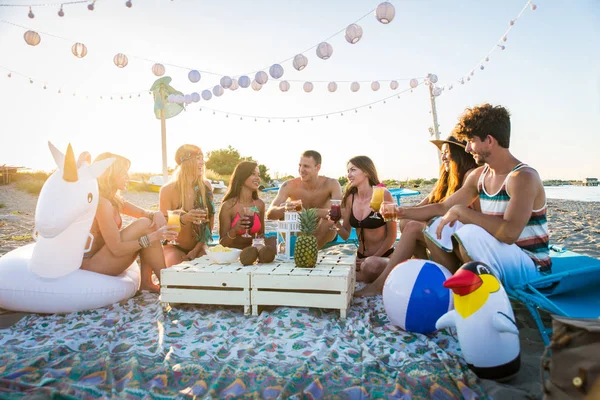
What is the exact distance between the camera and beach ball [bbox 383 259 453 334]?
2895mm

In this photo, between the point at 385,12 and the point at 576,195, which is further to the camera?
the point at 576,195

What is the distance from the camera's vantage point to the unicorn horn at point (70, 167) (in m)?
3.17

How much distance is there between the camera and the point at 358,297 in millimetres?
3893

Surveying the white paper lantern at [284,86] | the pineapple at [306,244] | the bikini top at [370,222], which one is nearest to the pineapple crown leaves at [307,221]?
the pineapple at [306,244]

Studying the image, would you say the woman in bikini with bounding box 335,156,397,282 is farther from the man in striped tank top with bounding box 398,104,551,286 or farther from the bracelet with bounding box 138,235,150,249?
the bracelet with bounding box 138,235,150,249

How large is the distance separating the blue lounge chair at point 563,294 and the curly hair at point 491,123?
100cm

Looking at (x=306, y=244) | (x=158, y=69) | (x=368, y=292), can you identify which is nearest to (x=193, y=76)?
(x=158, y=69)

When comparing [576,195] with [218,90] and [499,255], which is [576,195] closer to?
[218,90]

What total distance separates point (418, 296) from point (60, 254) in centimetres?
283

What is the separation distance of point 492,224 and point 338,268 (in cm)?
129

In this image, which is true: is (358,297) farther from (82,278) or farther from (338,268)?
(82,278)

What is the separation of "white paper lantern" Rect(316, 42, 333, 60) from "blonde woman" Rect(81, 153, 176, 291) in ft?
13.0

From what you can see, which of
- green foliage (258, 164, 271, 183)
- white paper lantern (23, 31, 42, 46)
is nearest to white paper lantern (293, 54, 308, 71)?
white paper lantern (23, 31, 42, 46)

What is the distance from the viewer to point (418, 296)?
9.57ft
